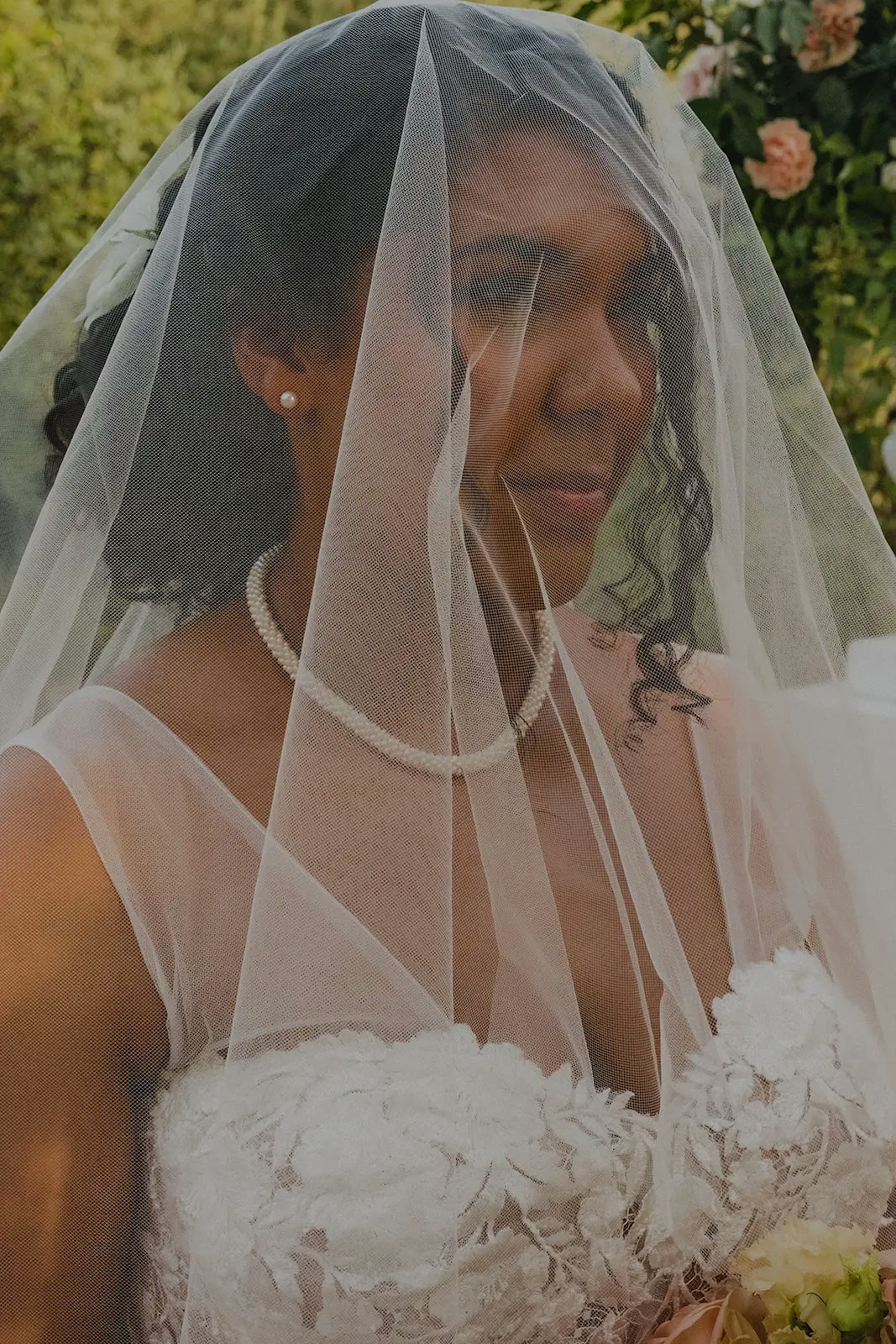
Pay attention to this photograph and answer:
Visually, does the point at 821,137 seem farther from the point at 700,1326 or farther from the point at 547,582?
the point at 700,1326

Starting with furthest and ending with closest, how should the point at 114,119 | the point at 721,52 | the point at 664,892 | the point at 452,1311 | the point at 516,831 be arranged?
the point at 114,119 → the point at 721,52 → the point at 664,892 → the point at 516,831 → the point at 452,1311

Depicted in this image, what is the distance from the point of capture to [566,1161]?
1225mm

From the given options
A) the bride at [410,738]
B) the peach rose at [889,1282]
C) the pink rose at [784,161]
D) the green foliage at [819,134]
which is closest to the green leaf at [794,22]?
the green foliage at [819,134]

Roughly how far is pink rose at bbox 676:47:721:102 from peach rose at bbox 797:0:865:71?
16 centimetres

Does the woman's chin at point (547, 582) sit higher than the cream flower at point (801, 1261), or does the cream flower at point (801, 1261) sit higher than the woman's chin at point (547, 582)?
the woman's chin at point (547, 582)

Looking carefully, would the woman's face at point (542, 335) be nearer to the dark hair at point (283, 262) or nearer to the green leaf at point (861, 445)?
the dark hair at point (283, 262)

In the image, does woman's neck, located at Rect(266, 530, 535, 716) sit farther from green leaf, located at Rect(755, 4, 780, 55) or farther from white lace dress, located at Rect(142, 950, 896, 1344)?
green leaf, located at Rect(755, 4, 780, 55)

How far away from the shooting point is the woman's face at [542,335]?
1.21 metres

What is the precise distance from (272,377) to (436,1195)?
0.74m

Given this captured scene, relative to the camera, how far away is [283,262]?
1263 millimetres

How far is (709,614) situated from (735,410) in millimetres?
205

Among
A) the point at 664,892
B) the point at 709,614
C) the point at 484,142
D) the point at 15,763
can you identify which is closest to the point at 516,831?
the point at 664,892

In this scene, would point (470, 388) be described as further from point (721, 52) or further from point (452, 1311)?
point (721, 52)

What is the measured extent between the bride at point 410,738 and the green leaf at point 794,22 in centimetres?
128
